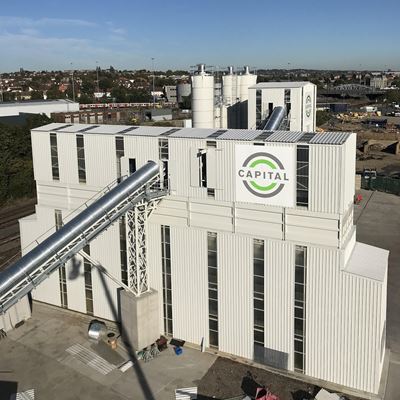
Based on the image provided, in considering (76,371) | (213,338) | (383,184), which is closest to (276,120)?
(213,338)

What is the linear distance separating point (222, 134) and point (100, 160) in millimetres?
7622

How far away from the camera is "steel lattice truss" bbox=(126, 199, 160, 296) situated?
85.4 ft

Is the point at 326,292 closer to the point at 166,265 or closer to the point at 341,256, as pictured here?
the point at 341,256

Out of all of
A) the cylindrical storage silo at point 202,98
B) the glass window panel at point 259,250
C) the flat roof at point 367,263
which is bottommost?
the flat roof at point 367,263

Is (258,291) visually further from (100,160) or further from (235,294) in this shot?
(100,160)

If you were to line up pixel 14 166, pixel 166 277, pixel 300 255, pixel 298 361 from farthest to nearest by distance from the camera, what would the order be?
1. pixel 14 166
2. pixel 166 277
3. pixel 298 361
4. pixel 300 255

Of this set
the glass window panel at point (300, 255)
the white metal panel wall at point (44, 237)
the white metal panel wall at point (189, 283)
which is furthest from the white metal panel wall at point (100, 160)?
the glass window panel at point (300, 255)

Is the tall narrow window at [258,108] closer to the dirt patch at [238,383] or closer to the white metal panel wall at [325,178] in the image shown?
the white metal panel wall at [325,178]

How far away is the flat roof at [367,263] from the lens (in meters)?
22.3

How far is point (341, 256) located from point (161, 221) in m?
9.87

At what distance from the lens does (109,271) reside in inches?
1154

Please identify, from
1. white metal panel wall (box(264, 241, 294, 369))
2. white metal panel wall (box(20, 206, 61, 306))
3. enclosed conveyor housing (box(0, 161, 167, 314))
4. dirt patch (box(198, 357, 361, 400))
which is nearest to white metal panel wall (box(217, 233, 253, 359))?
white metal panel wall (box(264, 241, 294, 369))

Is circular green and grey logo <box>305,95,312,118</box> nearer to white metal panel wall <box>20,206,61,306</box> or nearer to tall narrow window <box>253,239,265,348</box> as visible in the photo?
tall narrow window <box>253,239,265,348</box>

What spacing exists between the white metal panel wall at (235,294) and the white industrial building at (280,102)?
21.0 m
